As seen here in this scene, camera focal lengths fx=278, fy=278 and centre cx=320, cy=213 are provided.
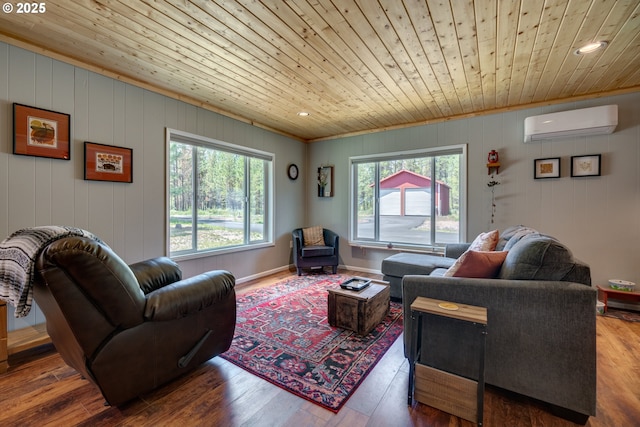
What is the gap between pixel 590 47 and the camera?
2311 millimetres

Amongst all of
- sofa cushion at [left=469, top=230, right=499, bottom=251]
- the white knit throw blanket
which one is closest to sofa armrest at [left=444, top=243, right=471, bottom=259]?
sofa cushion at [left=469, top=230, right=499, bottom=251]

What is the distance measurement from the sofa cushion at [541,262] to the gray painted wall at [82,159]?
3431mm

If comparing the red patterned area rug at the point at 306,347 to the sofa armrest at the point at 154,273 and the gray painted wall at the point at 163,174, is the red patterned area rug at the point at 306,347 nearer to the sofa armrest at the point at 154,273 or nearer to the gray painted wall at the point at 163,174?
the sofa armrest at the point at 154,273

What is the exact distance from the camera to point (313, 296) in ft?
11.7

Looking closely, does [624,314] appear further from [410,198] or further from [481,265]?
[410,198]

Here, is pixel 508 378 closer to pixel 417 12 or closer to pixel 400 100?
pixel 417 12

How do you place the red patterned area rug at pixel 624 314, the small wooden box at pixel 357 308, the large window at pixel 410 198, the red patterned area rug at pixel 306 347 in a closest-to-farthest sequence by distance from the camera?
1. the red patterned area rug at pixel 306 347
2. the small wooden box at pixel 357 308
3. the red patterned area rug at pixel 624 314
4. the large window at pixel 410 198

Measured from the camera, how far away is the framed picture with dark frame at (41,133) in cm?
228

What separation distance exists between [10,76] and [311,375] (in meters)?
3.31

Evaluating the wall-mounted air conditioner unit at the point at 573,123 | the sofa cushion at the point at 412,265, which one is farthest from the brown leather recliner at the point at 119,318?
the wall-mounted air conditioner unit at the point at 573,123

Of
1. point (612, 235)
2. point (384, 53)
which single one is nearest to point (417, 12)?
point (384, 53)

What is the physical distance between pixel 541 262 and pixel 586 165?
2.72m

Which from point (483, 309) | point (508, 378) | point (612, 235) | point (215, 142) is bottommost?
point (508, 378)

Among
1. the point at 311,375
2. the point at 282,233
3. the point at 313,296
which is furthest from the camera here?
the point at 282,233
